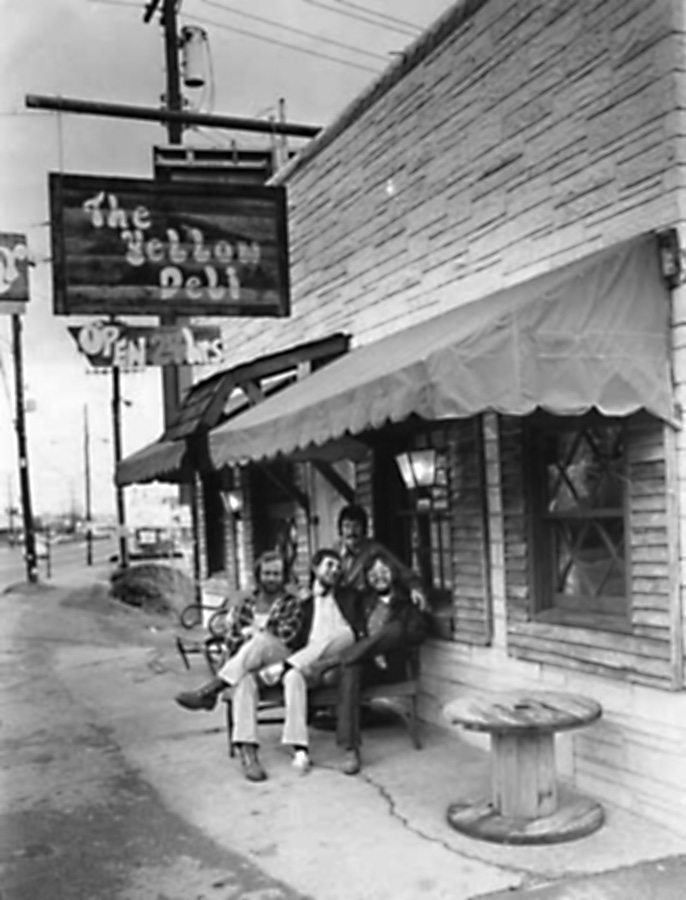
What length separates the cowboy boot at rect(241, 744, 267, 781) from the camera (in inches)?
247

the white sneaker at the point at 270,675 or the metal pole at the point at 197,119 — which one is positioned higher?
the metal pole at the point at 197,119

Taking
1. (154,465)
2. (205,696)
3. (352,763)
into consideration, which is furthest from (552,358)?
(154,465)

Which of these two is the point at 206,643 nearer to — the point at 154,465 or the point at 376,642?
the point at 154,465

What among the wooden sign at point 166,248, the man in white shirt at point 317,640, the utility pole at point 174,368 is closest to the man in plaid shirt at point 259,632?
the man in white shirt at point 317,640

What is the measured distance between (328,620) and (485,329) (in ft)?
9.59

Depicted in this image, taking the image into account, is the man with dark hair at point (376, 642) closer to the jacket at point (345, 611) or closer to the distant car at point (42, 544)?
the jacket at point (345, 611)

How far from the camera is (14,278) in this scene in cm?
413

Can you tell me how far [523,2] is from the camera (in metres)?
6.29

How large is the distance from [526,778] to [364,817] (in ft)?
3.10

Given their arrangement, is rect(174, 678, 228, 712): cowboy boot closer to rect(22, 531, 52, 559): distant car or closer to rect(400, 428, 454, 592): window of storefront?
rect(400, 428, 454, 592): window of storefront

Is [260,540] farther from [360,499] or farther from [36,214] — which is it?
[36,214]

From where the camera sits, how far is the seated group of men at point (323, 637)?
6480mm

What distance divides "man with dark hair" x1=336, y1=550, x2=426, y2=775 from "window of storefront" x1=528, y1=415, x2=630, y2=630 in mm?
1013

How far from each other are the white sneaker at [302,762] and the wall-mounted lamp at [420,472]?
6.87 ft
